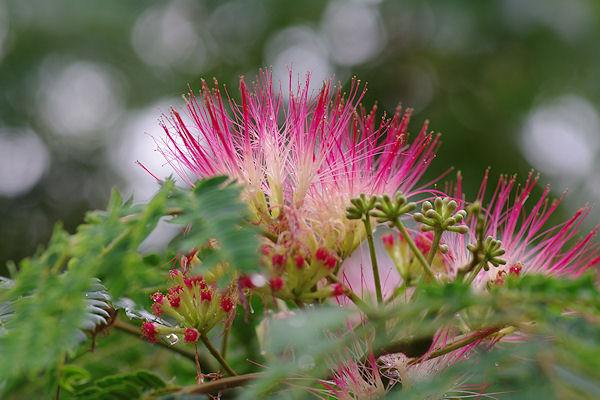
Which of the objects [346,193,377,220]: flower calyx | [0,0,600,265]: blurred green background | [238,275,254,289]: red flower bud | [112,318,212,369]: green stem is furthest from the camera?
[0,0,600,265]: blurred green background

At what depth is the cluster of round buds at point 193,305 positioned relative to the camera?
1044 millimetres

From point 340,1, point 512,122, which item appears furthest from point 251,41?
point 512,122

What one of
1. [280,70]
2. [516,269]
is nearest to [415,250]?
[516,269]

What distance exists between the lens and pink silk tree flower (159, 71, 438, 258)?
3.62ft

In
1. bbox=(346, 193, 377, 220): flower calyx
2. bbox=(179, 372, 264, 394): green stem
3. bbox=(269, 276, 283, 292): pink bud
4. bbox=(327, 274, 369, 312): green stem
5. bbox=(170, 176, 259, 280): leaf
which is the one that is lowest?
bbox=(179, 372, 264, 394): green stem

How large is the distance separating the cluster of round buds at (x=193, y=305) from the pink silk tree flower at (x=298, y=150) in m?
0.17

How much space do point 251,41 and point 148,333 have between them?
6.37 metres

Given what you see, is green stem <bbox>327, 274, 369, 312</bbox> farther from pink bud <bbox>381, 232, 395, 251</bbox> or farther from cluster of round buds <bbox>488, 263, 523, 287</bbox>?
pink bud <bbox>381, 232, 395, 251</bbox>

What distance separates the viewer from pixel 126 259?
740 mm

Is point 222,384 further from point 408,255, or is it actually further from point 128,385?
point 408,255

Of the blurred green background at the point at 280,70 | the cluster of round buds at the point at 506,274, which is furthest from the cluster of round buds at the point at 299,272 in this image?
the blurred green background at the point at 280,70

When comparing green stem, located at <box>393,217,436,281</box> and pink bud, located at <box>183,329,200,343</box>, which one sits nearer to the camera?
green stem, located at <box>393,217,436,281</box>

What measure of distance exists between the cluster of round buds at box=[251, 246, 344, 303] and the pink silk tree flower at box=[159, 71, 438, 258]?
9 centimetres

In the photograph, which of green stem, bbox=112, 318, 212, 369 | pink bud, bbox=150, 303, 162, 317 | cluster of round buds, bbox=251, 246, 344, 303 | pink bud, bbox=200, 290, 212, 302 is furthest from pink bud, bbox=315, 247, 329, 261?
green stem, bbox=112, 318, 212, 369
